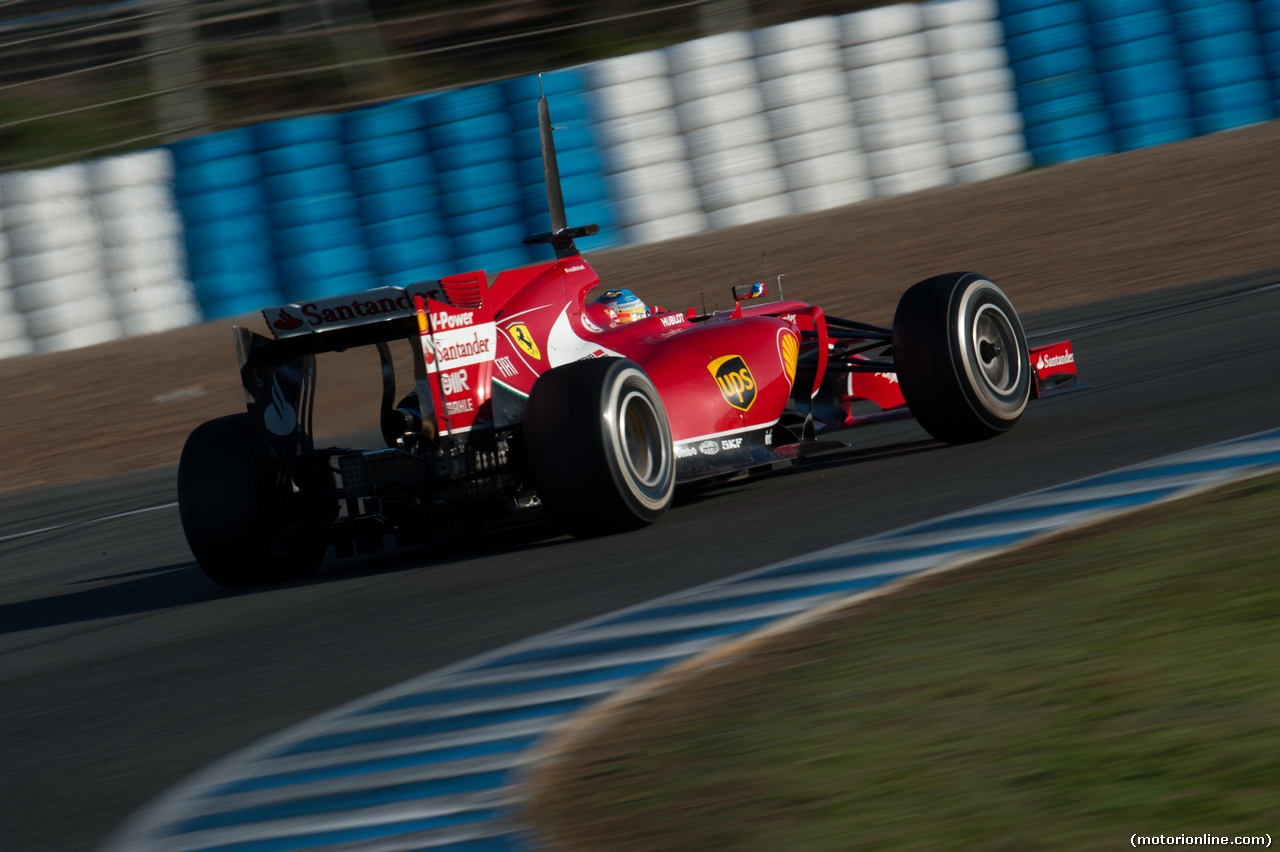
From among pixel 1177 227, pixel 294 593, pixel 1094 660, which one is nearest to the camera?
pixel 1094 660

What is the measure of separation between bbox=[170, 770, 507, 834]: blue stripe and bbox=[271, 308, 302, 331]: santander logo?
365cm

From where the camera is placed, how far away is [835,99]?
18.0 metres

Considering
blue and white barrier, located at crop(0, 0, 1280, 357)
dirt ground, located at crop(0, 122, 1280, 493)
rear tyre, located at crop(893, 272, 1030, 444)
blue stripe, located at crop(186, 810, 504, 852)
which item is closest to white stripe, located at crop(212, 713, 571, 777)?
blue stripe, located at crop(186, 810, 504, 852)

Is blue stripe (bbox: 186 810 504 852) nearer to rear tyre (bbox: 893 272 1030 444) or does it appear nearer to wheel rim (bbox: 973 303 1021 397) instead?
rear tyre (bbox: 893 272 1030 444)

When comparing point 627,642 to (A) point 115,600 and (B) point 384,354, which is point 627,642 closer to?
(B) point 384,354

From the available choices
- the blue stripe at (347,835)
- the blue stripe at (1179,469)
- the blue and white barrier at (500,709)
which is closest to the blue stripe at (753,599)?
the blue and white barrier at (500,709)

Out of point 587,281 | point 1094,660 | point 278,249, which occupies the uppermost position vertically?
point 278,249

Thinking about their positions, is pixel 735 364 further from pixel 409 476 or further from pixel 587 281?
pixel 409 476

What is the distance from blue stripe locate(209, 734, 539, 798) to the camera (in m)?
4.08

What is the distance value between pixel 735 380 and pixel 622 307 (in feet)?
2.61

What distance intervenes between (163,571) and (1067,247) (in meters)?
11.0

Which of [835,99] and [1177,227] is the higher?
[835,99]

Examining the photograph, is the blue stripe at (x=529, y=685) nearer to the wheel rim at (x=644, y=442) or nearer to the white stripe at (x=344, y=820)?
the white stripe at (x=344, y=820)

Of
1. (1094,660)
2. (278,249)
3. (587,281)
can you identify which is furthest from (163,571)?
(278,249)
